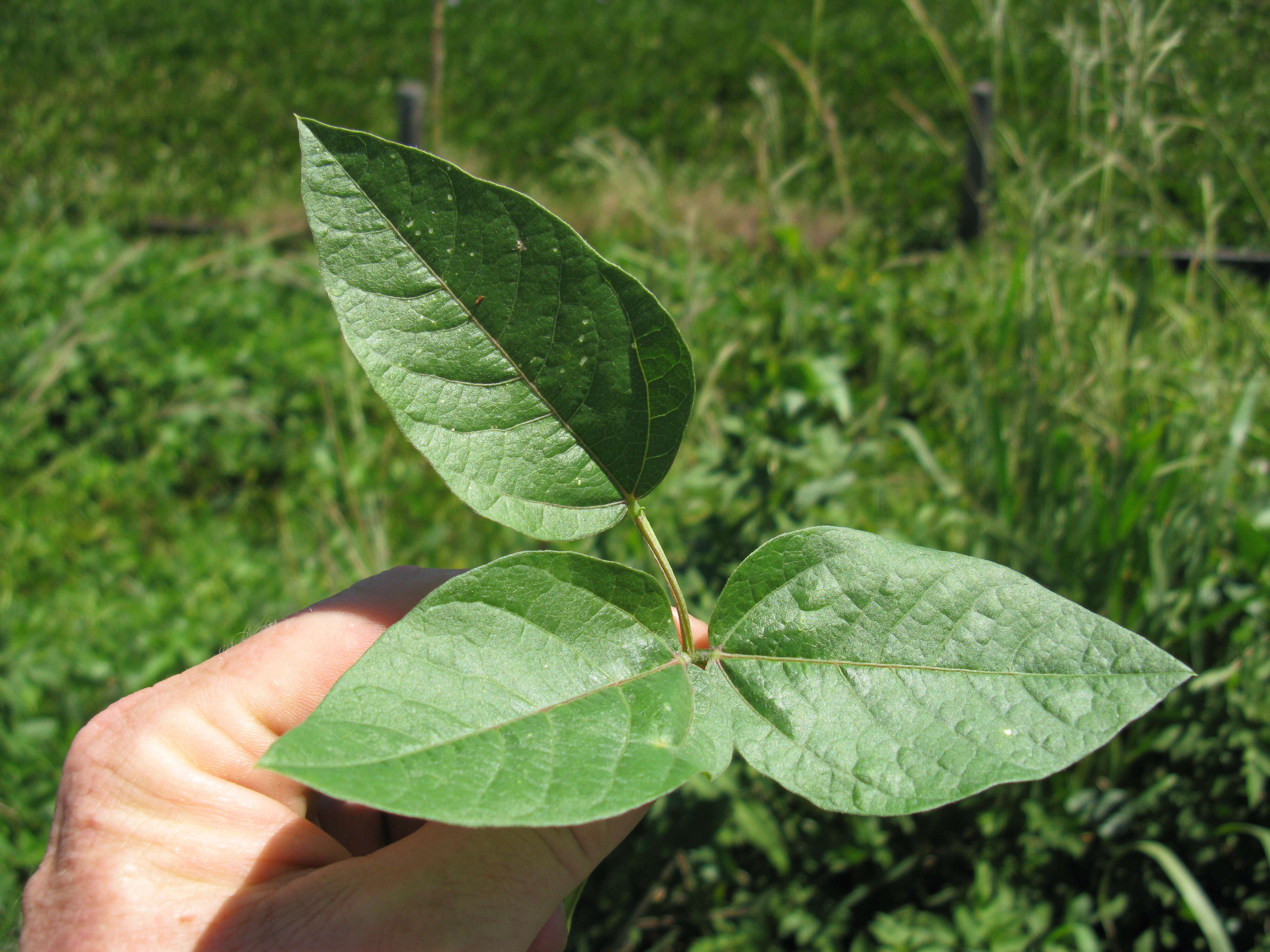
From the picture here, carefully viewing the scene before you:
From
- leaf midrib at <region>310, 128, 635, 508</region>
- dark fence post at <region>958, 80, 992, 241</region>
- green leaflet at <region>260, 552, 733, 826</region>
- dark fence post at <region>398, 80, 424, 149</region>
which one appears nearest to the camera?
green leaflet at <region>260, 552, 733, 826</region>

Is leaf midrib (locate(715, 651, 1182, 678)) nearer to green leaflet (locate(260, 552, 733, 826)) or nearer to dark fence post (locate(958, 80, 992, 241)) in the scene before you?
green leaflet (locate(260, 552, 733, 826))

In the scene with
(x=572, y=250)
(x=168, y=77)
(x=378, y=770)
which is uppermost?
(x=168, y=77)

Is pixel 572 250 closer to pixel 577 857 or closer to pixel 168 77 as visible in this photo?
pixel 577 857

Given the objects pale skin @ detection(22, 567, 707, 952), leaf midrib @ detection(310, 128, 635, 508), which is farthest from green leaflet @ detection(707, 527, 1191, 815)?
pale skin @ detection(22, 567, 707, 952)

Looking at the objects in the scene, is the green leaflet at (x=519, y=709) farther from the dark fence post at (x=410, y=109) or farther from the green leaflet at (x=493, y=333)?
the dark fence post at (x=410, y=109)

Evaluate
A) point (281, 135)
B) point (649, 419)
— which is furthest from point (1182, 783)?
point (281, 135)

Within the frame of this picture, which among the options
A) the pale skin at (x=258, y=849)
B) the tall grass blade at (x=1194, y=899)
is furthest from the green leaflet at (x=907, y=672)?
the tall grass blade at (x=1194, y=899)
